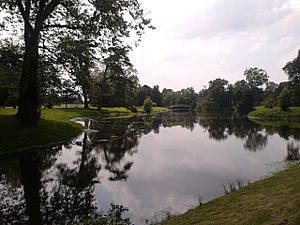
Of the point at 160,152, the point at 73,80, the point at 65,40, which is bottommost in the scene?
the point at 160,152

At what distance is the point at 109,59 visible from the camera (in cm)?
2992

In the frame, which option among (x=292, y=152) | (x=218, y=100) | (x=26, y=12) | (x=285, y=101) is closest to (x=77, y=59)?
(x=26, y=12)

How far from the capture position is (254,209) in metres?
10.1

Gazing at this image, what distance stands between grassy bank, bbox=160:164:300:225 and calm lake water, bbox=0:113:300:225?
1.81 meters

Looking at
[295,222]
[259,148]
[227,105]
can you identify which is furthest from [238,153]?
[227,105]

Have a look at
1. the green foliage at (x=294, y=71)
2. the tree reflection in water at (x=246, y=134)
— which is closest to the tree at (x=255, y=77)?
the green foliage at (x=294, y=71)

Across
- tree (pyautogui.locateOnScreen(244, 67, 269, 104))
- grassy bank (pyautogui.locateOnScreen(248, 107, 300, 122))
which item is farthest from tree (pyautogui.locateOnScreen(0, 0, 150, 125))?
tree (pyautogui.locateOnScreen(244, 67, 269, 104))

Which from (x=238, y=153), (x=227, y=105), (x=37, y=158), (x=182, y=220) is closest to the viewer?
(x=182, y=220)

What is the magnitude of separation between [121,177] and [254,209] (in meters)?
9.75

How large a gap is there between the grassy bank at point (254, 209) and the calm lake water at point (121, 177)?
5.94ft

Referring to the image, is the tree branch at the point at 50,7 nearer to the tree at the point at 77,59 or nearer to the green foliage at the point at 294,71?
the tree at the point at 77,59

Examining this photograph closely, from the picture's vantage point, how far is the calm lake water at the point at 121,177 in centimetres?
1323

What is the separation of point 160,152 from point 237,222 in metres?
19.5

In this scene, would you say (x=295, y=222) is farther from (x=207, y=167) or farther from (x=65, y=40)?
(x=65, y=40)
